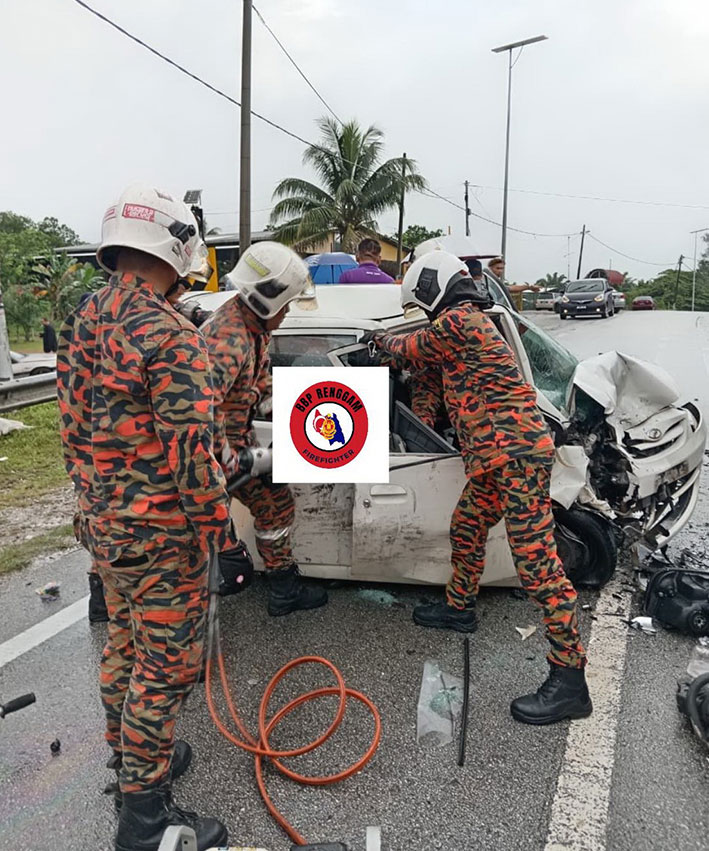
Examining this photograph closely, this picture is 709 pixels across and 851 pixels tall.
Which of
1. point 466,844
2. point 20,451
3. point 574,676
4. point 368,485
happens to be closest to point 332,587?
point 368,485

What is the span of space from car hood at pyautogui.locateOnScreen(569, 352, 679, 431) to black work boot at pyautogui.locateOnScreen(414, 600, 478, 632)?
5.50 feet

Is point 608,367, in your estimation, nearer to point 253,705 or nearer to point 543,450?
point 543,450

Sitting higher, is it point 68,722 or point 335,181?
point 335,181

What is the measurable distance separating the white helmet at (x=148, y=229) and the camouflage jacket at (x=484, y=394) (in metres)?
1.29

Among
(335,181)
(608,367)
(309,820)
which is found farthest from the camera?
(335,181)

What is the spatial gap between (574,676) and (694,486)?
1.83 m

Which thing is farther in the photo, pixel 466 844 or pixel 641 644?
pixel 641 644

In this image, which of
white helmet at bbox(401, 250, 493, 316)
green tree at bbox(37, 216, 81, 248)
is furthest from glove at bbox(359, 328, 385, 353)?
green tree at bbox(37, 216, 81, 248)

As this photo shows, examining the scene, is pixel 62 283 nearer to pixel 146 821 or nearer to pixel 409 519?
pixel 409 519

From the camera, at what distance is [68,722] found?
8.45 feet

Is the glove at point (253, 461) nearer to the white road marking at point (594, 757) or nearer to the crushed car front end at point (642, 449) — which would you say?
the white road marking at point (594, 757)

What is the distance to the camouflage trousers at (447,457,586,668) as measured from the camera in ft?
8.51

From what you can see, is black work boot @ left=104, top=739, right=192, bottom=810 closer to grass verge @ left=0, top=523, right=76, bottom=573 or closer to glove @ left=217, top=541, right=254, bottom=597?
glove @ left=217, top=541, right=254, bottom=597

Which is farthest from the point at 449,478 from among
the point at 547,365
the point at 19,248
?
the point at 19,248
